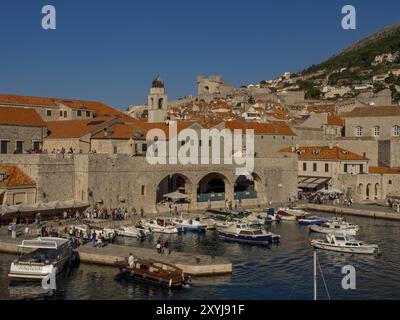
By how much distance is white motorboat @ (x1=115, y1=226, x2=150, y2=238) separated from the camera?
1339 inches

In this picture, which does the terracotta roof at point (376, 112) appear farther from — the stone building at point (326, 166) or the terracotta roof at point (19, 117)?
the terracotta roof at point (19, 117)

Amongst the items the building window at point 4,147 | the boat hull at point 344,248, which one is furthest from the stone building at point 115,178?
the boat hull at point 344,248

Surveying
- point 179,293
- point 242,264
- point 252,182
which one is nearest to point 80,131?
point 252,182

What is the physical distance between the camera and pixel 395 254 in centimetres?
3039

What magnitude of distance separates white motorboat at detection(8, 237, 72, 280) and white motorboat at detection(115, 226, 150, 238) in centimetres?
791

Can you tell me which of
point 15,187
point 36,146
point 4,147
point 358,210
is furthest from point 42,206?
point 358,210

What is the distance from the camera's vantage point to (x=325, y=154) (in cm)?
5522

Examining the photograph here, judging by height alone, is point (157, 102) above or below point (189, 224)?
above

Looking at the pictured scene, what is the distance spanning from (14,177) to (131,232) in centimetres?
882

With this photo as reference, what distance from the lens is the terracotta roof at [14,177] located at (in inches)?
1378

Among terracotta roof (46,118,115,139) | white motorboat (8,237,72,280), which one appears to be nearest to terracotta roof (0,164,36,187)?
terracotta roof (46,118,115,139)

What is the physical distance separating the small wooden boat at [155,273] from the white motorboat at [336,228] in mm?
16711

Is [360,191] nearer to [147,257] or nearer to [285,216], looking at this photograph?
[285,216]
